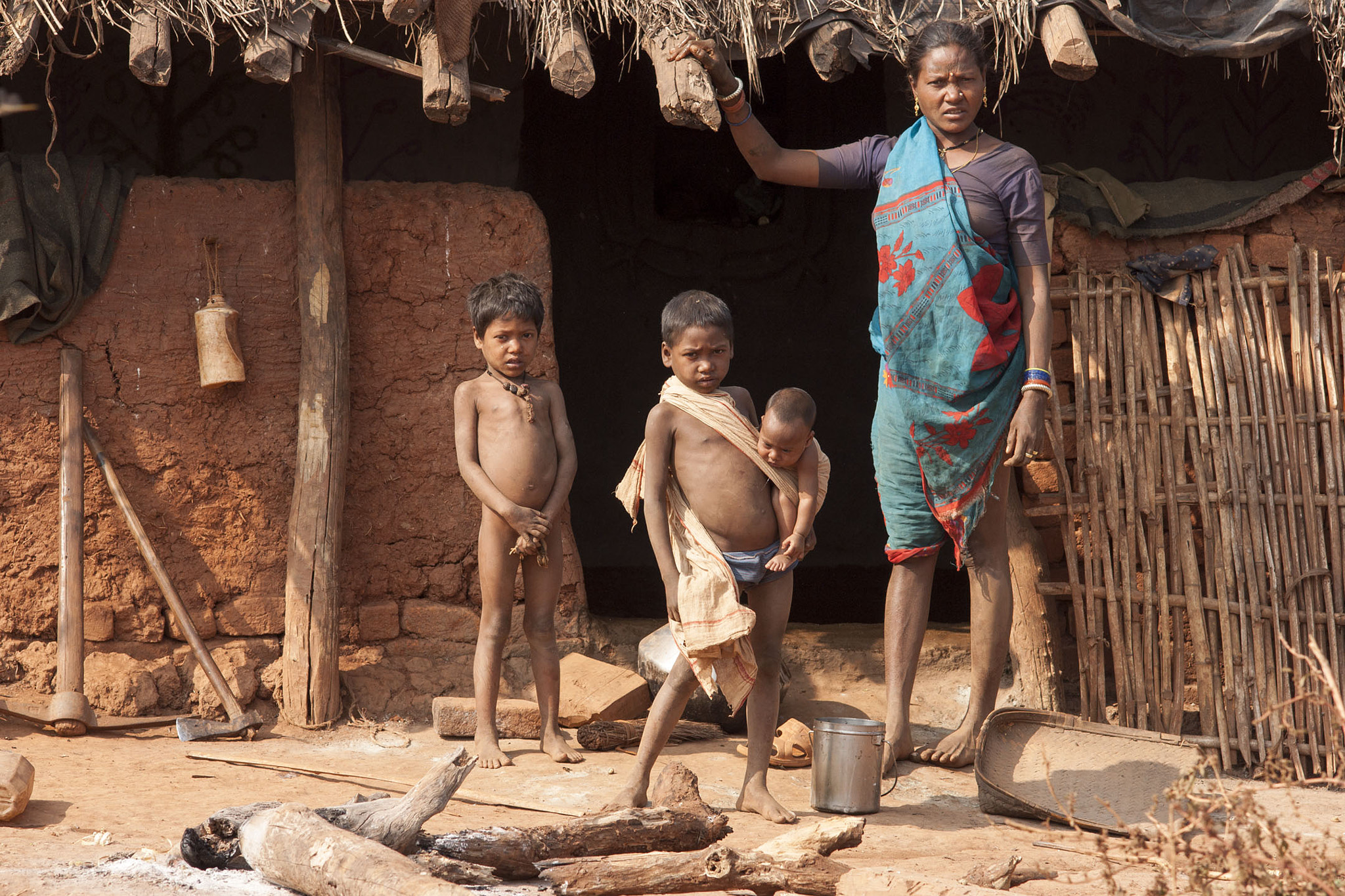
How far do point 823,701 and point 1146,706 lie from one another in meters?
1.13

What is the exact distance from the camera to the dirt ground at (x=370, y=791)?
275 cm

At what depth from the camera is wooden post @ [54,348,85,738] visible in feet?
13.5

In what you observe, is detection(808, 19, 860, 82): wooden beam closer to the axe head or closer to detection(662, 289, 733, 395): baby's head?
detection(662, 289, 733, 395): baby's head

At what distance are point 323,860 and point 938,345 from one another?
2293mm

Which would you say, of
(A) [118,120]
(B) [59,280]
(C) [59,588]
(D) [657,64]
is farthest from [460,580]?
(A) [118,120]

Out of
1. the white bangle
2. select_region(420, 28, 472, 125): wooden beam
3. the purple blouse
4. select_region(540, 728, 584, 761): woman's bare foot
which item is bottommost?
select_region(540, 728, 584, 761): woman's bare foot

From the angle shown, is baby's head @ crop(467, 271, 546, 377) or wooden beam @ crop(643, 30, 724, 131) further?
baby's head @ crop(467, 271, 546, 377)

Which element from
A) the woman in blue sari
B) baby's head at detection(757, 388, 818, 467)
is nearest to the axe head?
baby's head at detection(757, 388, 818, 467)

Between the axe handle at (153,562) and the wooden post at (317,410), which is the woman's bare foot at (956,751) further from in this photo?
the axe handle at (153,562)

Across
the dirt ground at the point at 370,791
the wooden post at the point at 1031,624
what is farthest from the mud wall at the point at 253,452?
the wooden post at the point at 1031,624

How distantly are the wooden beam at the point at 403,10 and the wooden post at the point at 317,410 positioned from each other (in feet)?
2.79

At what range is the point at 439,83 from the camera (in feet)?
12.1

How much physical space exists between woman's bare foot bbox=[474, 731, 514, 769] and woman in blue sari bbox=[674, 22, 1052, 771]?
118cm

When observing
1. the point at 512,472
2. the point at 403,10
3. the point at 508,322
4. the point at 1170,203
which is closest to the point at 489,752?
the point at 512,472
